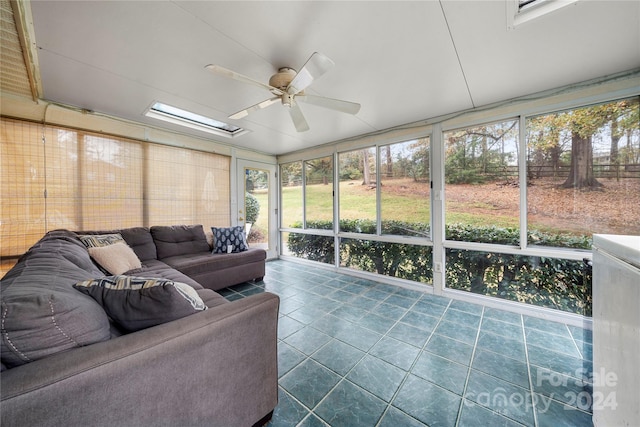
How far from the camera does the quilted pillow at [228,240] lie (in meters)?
3.26

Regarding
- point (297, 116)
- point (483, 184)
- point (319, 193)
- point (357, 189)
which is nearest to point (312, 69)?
point (297, 116)

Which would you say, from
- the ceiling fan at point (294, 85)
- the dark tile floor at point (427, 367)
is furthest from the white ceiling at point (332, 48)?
the dark tile floor at point (427, 367)

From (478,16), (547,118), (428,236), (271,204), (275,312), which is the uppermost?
(478,16)

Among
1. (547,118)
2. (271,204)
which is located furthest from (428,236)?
(271,204)

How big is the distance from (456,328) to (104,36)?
366cm

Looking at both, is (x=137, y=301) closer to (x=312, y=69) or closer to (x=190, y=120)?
(x=312, y=69)

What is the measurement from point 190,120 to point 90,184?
4.64 feet

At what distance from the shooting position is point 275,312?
1212 mm

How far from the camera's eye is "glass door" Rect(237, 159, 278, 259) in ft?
14.1

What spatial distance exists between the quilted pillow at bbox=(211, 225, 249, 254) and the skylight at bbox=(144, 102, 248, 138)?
1.51m

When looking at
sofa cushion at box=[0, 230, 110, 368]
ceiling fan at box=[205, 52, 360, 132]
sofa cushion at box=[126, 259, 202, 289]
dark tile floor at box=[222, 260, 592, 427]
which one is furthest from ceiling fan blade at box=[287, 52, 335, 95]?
dark tile floor at box=[222, 260, 592, 427]

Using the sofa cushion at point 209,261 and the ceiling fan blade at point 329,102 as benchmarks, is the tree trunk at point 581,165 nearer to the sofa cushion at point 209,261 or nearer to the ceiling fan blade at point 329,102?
the ceiling fan blade at point 329,102

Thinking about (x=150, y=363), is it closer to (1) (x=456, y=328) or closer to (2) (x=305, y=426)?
(2) (x=305, y=426)

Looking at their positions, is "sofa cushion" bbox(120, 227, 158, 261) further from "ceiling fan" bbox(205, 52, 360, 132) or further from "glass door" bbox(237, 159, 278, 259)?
"ceiling fan" bbox(205, 52, 360, 132)
